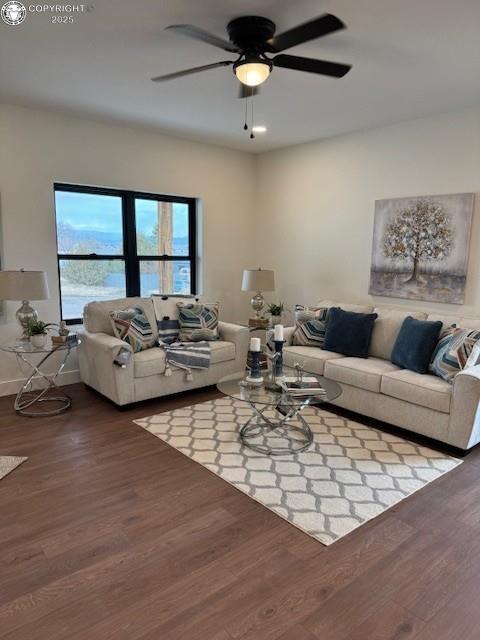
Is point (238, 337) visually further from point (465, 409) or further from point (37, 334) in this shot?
point (465, 409)

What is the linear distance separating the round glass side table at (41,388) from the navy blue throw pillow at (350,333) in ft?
7.96

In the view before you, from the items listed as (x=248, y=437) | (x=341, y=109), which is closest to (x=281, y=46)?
(x=341, y=109)

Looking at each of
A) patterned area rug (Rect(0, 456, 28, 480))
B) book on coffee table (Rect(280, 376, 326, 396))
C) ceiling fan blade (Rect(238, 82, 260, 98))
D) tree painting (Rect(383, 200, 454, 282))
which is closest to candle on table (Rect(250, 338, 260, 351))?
book on coffee table (Rect(280, 376, 326, 396))

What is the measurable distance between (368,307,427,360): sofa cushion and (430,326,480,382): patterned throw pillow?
544 mm

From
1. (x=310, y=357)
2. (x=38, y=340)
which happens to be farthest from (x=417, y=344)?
(x=38, y=340)

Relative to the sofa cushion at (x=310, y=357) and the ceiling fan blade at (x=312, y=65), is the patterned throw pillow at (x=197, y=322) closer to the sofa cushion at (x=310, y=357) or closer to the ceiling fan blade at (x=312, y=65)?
the sofa cushion at (x=310, y=357)

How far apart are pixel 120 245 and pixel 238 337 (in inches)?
68.3

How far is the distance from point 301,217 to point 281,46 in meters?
3.16

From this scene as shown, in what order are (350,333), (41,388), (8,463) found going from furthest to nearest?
(41,388) < (350,333) < (8,463)

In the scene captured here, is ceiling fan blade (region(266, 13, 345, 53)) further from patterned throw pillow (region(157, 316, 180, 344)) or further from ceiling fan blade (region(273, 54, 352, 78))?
patterned throw pillow (region(157, 316, 180, 344))

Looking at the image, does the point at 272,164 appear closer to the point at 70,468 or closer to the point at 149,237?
the point at 149,237

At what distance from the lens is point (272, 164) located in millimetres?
5695

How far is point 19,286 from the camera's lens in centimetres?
351

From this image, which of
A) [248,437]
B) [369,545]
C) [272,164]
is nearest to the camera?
[369,545]
